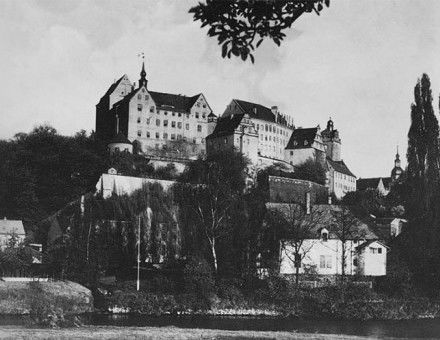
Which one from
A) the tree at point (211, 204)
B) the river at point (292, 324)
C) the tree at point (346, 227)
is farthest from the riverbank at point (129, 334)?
the tree at point (346, 227)

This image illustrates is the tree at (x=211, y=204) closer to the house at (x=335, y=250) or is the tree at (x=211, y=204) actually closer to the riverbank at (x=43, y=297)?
the house at (x=335, y=250)

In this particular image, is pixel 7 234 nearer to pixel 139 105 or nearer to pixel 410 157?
pixel 410 157

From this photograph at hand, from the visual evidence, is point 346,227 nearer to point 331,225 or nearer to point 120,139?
point 331,225

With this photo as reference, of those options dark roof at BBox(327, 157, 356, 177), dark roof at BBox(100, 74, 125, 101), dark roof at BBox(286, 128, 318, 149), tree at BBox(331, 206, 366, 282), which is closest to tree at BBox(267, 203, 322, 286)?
tree at BBox(331, 206, 366, 282)

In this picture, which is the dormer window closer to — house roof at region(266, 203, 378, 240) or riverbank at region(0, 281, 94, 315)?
house roof at region(266, 203, 378, 240)

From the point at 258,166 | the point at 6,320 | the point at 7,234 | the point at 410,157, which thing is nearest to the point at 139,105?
the point at 258,166

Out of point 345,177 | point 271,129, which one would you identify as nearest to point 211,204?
point 271,129
